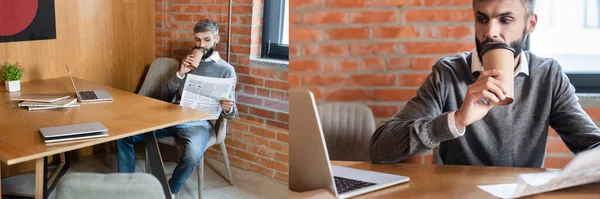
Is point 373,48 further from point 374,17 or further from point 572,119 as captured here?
point 572,119

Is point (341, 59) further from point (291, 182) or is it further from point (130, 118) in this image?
point (130, 118)

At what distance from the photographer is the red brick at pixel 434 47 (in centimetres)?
78

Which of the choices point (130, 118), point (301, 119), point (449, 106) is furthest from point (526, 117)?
point (130, 118)

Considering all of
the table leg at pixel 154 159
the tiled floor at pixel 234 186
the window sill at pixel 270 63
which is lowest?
the tiled floor at pixel 234 186

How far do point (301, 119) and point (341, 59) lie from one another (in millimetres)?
133

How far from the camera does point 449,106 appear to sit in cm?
83

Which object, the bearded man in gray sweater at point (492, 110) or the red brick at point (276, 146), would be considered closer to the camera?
the bearded man in gray sweater at point (492, 110)

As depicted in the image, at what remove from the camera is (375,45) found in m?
0.79

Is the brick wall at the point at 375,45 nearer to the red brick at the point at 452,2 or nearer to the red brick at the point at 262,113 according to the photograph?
the red brick at the point at 452,2

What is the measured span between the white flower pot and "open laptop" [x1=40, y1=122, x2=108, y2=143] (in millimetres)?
96

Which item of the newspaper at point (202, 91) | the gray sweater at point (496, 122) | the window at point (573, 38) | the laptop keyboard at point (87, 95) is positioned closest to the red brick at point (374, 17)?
the gray sweater at point (496, 122)

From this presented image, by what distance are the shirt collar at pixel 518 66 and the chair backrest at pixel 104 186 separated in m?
0.62

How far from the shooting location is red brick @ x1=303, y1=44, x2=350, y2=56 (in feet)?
2.60

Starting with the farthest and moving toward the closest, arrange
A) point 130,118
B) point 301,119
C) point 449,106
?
point 130,118
point 449,106
point 301,119
